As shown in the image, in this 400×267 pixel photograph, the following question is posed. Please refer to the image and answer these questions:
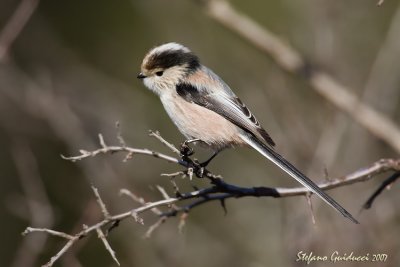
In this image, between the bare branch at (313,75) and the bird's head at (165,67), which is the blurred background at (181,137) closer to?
the bare branch at (313,75)

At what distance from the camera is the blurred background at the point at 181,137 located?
194 inches

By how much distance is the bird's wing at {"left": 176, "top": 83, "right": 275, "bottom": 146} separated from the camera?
13.1 ft

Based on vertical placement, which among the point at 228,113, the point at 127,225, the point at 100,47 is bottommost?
the point at 127,225

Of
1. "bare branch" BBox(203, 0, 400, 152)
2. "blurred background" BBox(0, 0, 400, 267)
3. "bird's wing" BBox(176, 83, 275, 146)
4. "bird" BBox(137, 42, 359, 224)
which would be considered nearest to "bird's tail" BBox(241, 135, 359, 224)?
"bird" BBox(137, 42, 359, 224)

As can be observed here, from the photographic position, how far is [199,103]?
4.07 meters

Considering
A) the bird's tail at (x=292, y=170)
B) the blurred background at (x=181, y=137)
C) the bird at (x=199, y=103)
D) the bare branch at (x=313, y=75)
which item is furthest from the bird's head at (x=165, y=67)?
the bare branch at (x=313, y=75)

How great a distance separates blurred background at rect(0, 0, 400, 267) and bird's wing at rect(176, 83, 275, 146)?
95 centimetres

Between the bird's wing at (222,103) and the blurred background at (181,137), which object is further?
the blurred background at (181,137)

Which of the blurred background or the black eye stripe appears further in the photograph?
the blurred background

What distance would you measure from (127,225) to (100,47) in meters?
2.68

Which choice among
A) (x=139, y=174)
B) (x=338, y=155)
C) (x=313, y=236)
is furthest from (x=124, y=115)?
(x=313, y=236)

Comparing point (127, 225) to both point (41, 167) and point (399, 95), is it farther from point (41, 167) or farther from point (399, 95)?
point (399, 95)

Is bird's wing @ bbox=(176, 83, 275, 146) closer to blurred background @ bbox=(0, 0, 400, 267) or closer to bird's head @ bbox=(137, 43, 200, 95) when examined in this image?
bird's head @ bbox=(137, 43, 200, 95)

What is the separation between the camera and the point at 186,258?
18.4ft
